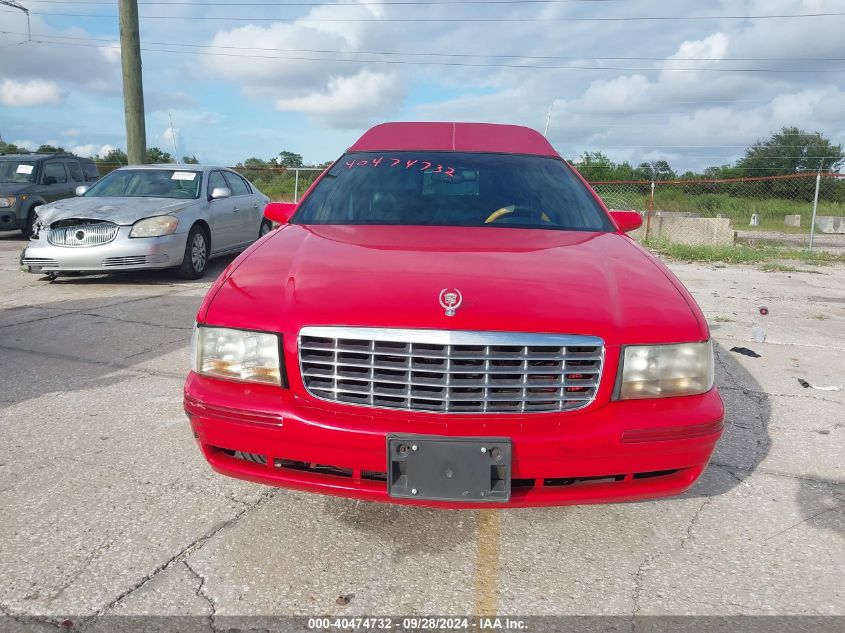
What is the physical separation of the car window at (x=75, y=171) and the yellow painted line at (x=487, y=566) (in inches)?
504

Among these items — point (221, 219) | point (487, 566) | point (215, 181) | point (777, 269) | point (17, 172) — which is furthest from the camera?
point (17, 172)

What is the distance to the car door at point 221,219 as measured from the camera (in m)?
8.30

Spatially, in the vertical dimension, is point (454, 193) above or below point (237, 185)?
below

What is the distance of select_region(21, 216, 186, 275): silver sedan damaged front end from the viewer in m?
7.11

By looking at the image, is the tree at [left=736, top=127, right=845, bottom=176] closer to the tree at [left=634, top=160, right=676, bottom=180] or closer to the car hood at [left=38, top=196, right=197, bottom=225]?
the tree at [left=634, top=160, right=676, bottom=180]

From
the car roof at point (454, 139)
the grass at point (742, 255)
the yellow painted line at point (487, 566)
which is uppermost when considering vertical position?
the car roof at point (454, 139)

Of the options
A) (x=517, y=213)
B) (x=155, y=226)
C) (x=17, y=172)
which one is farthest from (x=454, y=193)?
(x=17, y=172)

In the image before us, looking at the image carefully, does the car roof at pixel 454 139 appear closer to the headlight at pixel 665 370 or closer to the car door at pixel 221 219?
the headlight at pixel 665 370

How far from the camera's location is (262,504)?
8.69ft

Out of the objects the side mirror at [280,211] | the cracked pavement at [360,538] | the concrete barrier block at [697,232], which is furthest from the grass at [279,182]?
the cracked pavement at [360,538]

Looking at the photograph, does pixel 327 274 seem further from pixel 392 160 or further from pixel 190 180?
pixel 190 180

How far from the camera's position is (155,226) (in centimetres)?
729

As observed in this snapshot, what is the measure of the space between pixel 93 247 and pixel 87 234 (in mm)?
163

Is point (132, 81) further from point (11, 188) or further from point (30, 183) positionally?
point (11, 188)
